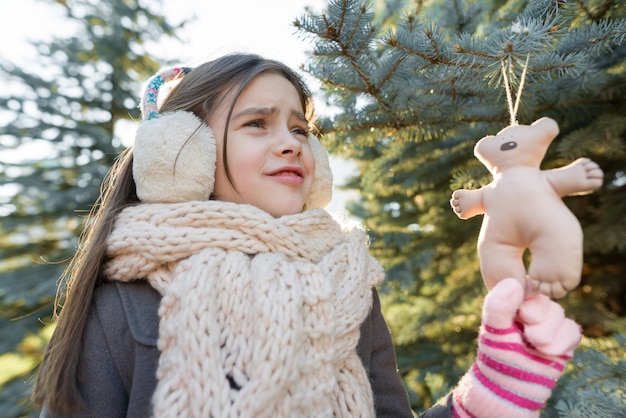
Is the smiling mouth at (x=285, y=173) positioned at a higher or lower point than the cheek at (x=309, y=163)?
lower

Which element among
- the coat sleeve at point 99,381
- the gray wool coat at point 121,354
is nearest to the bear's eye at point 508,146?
the gray wool coat at point 121,354

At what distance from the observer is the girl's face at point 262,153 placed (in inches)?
41.4

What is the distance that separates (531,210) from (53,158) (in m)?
2.41

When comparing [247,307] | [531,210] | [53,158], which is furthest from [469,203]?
[53,158]

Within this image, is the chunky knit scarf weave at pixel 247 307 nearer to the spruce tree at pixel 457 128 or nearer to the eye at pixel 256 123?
the eye at pixel 256 123

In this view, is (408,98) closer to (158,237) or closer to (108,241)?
(158,237)

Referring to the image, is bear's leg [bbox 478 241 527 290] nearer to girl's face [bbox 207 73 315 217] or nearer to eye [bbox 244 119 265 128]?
girl's face [bbox 207 73 315 217]

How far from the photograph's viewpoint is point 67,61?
98.8 inches

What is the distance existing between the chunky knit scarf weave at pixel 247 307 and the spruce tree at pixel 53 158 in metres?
1.25

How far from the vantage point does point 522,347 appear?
71 centimetres

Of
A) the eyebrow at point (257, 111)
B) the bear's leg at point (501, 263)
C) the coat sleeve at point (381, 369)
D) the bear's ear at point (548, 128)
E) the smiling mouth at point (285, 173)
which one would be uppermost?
the eyebrow at point (257, 111)

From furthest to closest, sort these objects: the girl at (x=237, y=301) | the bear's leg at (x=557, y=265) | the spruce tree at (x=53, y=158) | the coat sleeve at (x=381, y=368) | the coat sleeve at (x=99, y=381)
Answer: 1. the spruce tree at (x=53, y=158)
2. the coat sleeve at (x=381, y=368)
3. the coat sleeve at (x=99, y=381)
4. the girl at (x=237, y=301)
5. the bear's leg at (x=557, y=265)

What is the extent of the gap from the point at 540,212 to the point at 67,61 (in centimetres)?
273

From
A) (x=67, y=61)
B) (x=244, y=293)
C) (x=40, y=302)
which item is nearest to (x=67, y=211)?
(x=40, y=302)
